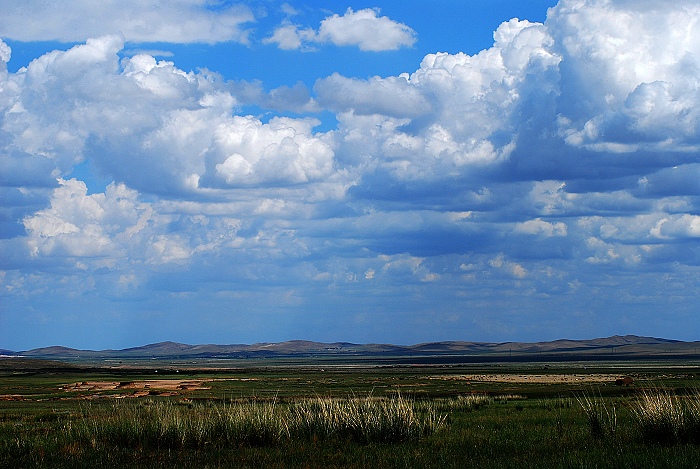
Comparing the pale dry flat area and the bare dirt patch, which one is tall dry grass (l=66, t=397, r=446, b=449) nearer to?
the bare dirt patch

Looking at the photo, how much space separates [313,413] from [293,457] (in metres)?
7.13

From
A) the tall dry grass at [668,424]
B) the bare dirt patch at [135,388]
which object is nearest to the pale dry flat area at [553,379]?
the bare dirt patch at [135,388]

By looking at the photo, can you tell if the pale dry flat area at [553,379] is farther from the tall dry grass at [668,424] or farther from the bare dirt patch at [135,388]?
the tall dry grass at [668,424]

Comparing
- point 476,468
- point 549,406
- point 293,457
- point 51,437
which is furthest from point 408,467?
point 549,406

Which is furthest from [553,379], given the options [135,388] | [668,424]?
[668,424]

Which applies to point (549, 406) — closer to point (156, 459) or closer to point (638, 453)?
point (638, 453)

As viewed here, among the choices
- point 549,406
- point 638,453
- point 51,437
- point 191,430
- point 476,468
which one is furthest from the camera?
point 549,406

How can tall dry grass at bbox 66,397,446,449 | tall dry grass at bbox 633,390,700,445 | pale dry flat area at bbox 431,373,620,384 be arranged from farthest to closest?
pale dry flat area at bbox 431,373,620,384 < tall dry grass at bbox 66,397,446,449 < tall dry grass at bbox 633,390,700,445

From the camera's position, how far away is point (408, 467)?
22547mm

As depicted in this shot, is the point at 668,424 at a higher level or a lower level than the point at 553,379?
higher

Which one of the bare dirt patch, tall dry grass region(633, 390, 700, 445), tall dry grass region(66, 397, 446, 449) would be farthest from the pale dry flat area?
tall dry grass region(633, 390, 700, 445)

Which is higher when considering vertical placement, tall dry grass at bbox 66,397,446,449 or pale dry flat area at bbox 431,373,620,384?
tall dry grass at bbox 66,397,446,449

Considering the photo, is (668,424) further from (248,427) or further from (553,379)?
(553,379)

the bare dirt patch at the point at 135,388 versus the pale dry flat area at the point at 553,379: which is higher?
the bare dirt patch at the point at 135,388
